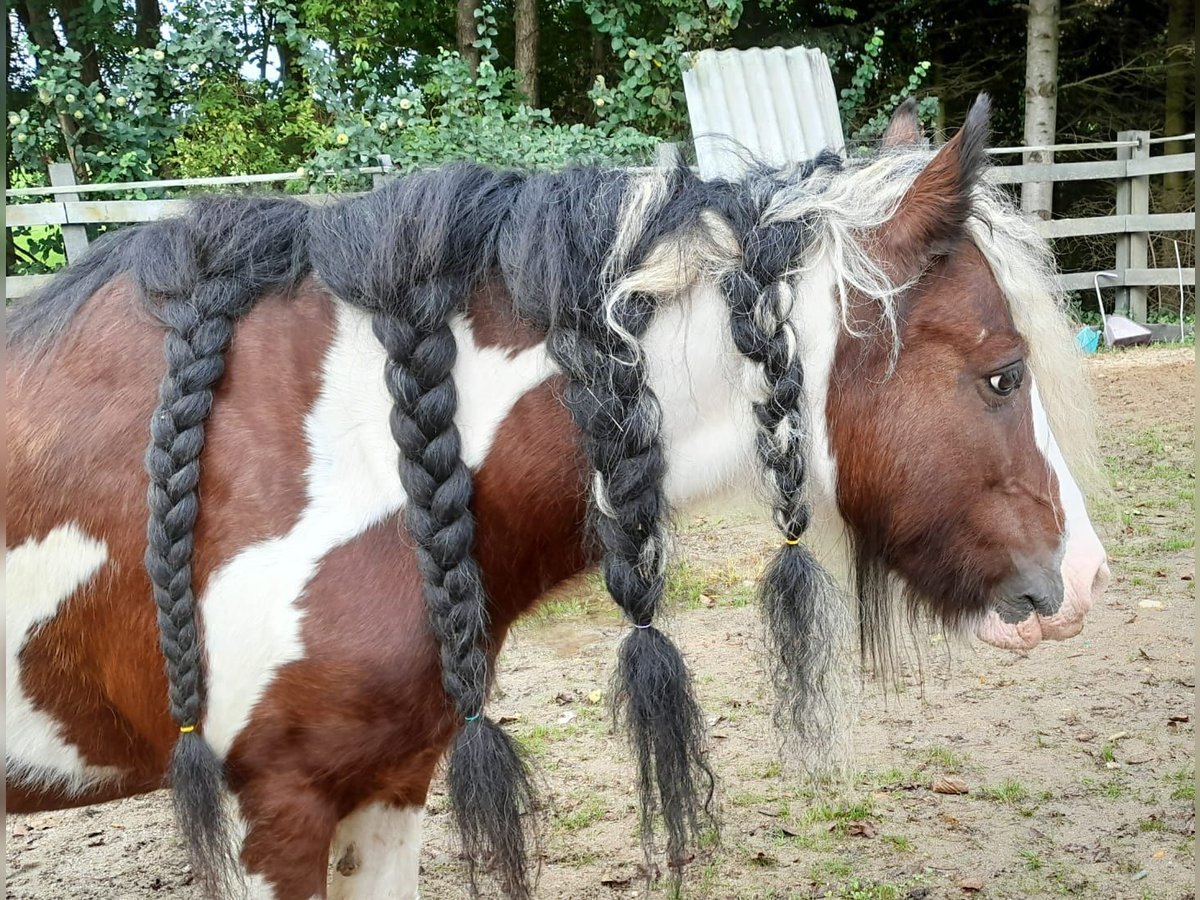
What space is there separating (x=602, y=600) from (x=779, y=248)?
12.1 ft

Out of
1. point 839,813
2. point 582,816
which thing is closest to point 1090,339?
point 839,813

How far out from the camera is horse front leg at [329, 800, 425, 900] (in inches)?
81.0

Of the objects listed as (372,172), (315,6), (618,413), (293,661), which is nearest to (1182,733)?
(618,413)

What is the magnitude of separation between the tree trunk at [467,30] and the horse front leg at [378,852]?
8.77 metres

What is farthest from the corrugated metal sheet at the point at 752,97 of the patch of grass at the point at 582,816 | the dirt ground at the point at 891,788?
the patch of grass at the point at 582,816

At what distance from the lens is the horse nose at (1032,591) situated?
5.77 ft

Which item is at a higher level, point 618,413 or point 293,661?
point 618,413

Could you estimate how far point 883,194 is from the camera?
1.77m

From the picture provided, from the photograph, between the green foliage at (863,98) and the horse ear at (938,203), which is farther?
the green foliage at (863,98)

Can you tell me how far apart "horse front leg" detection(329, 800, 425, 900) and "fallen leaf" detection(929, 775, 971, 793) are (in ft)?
6.51

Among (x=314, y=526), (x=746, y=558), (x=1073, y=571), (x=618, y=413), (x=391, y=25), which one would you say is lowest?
(x=746, y=558)

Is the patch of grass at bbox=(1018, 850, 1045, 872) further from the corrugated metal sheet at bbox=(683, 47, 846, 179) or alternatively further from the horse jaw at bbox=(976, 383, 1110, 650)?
the corrugated metal sheet at bbox=(683, 47, 846, 179)

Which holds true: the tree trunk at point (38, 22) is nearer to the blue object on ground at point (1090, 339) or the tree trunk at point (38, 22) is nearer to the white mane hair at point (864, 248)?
the white mane hair at point (864, 248)

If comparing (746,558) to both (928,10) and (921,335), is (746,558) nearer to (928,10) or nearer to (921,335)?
(921,335)
